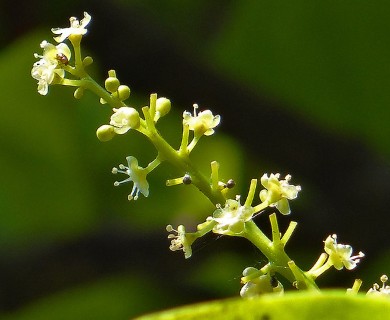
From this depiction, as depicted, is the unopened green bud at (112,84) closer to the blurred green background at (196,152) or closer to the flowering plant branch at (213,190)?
the flowering plant branch at (213,190)

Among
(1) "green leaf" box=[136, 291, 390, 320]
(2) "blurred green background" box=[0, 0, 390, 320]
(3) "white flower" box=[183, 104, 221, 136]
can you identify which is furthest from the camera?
(2) "blurred green background" box=[0, 0, 390, 320]

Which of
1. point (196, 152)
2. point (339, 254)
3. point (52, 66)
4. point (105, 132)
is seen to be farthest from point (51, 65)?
point (196, 152)

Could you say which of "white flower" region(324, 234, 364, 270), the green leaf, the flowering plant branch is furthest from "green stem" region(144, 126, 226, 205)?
the green leaf

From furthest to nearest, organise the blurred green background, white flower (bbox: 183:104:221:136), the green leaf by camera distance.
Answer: the blurred green background
white flower (bbox: 183:104:221:136)
the green leaf

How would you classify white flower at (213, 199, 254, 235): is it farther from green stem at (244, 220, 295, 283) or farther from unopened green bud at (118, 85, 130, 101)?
unopened green bud at (118, 85, 130, 101)

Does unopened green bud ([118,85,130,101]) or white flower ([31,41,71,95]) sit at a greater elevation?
white flower ([31,41,71,95])

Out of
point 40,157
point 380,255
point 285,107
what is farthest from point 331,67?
point 40,157

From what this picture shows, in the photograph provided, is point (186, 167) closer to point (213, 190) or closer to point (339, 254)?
point (213, 190)

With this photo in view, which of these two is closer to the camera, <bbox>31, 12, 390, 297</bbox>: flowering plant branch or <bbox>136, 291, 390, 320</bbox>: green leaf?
<bbox>136, 291, 390, 320</bbox>: green leaf
